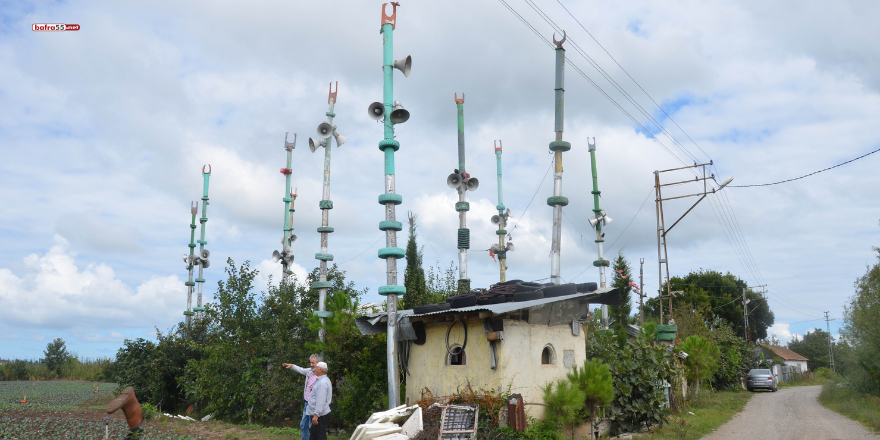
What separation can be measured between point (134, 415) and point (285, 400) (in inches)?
340

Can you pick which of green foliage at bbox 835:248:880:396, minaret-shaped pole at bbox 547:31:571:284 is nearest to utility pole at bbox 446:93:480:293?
minaret-shaped pole at bbox 547:31:571:284

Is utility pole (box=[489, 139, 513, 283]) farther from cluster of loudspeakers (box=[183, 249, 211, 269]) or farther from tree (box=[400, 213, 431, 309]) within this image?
cluster of loudspeakers (box=[183, 249, 211, 269])

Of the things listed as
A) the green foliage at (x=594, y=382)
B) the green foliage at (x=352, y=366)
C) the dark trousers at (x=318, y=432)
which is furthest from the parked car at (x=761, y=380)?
the dark trousers at (x=318, y=432)

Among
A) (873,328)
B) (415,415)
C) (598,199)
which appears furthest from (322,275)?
(873,328)

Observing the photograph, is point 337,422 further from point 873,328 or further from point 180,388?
point 873,328

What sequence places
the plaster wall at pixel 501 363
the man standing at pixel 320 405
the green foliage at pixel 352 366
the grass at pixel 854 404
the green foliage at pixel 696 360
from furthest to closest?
1. the green foliage at pixel 696 360
2. the grass at pixel 854 404
3. the green foliage at pixel 352 366
4. the plaster wall at pixel 501 363
5. the man standing at pixel 320 405

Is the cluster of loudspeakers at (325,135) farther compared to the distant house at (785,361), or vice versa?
the distant house at (785,361)

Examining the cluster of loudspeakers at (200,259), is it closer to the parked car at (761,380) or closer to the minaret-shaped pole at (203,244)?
the minaret-shaped pole at (203,244)

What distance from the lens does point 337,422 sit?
15.9 meters

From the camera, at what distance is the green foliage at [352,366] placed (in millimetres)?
14586

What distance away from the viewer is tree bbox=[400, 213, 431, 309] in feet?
61.5

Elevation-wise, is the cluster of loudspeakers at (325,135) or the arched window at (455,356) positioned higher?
the cluster of loudspeakers at (325,135)

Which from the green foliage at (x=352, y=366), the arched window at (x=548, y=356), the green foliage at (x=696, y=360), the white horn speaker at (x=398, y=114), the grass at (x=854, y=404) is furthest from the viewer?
the green foliage at (x=696, y=360)

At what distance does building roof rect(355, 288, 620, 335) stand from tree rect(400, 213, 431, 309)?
13.8 feet
